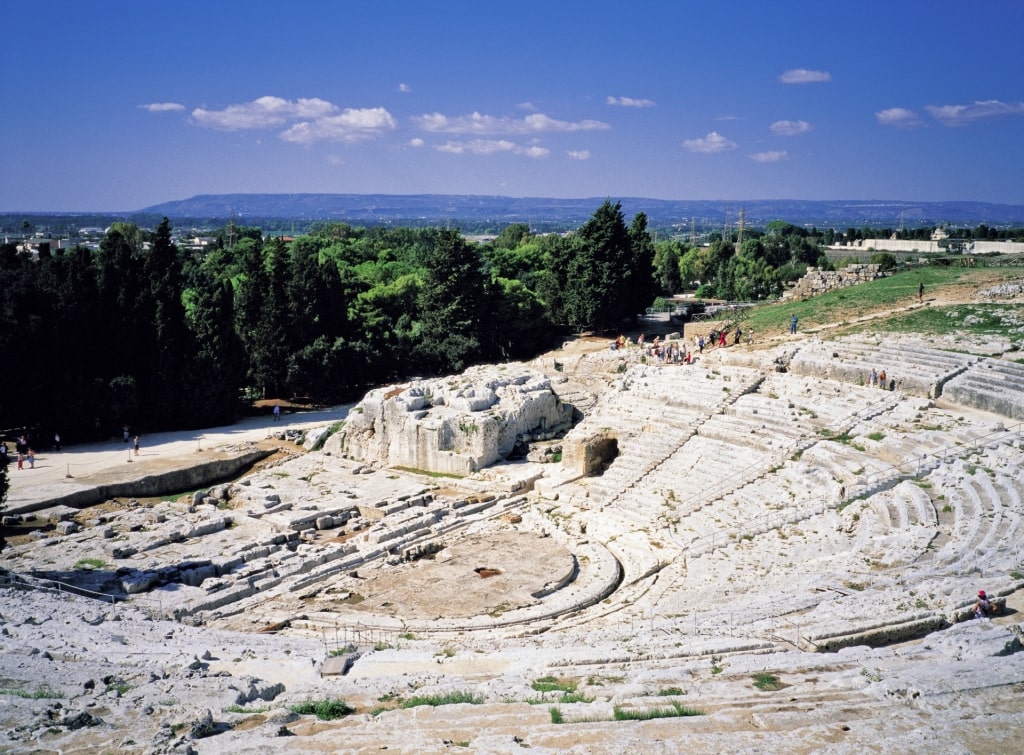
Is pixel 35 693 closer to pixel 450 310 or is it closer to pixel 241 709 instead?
→ pixel 241 709

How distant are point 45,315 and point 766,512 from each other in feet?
82.1

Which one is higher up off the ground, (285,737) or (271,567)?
(285,737)

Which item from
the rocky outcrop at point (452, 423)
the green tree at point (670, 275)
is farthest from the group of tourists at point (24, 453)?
the green tree at point (670, 275)

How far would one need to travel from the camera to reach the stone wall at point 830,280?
44.0 meters

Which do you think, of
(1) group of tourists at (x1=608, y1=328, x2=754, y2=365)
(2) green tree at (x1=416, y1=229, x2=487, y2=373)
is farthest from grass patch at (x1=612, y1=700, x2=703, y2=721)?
(2) green tree at (x1=416, y1=229, x2=487, y2=373)

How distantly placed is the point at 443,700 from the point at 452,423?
1662 cm

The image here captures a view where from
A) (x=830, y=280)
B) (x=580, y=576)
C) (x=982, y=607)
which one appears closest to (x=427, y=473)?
(x=580, y=576)

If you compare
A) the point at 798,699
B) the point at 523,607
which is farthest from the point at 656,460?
the point at 798,699

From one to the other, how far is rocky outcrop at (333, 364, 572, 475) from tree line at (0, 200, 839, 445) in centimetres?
781

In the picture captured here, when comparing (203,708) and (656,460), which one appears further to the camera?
(656,460)

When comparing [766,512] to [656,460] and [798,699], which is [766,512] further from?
[798,699]

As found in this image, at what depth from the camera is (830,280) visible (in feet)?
146

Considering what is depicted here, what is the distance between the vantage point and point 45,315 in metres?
29.4

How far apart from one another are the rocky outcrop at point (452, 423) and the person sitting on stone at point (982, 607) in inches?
626
